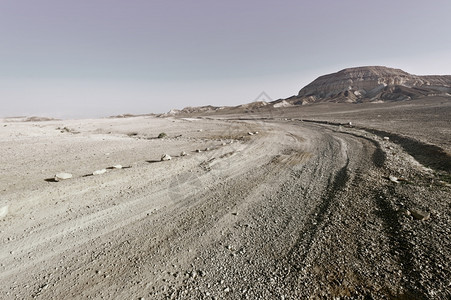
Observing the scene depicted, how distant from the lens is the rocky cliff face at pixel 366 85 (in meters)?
85.0

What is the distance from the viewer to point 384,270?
3.83 meters

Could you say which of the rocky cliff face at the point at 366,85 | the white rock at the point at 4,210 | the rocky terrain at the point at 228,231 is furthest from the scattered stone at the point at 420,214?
the rocky cliff face at the point at 366,85

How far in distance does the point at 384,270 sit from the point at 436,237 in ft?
6.68

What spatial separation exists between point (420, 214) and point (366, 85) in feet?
425

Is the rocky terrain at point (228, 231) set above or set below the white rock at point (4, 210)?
below

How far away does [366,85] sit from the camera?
107750mm

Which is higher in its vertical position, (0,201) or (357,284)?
(0,201)

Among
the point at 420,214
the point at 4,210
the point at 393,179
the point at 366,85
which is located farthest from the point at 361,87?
the point at 4,210

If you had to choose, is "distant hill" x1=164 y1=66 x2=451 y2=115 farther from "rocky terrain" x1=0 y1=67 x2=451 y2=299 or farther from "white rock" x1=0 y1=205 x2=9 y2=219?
"white rock" x1=0 y1=205 x2=9 y2=219

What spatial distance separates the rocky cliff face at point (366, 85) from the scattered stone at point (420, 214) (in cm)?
9262

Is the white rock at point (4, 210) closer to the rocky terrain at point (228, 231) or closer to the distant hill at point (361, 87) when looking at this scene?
the rocky terrain at point (228, 231)

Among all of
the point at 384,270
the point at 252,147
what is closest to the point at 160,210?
the point at 384,270

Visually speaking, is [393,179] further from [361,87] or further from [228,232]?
[361,87]

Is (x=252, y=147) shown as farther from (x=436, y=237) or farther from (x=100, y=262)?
(x=100, y=262)
